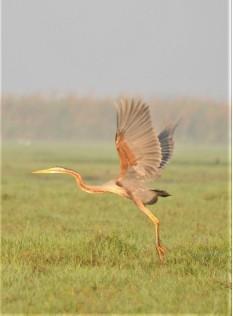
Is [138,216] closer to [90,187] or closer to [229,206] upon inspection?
[229,206]

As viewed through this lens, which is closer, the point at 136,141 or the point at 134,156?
the point at 136,141

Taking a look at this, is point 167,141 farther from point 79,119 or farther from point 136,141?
point 79,119

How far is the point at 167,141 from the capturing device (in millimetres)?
7445

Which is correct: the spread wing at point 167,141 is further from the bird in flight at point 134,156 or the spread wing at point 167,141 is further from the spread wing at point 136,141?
the spread wing at point 136,141

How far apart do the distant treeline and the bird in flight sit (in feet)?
230

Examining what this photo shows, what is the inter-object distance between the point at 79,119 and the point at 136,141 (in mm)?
77836

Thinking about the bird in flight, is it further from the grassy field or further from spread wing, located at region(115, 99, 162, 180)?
the grassy field

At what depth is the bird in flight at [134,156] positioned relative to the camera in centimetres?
613

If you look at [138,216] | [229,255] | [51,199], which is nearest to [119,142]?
[229,255]

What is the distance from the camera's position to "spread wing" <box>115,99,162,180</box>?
241 inches

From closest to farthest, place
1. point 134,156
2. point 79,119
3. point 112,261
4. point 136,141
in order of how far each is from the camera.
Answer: point 136,141
point 134,156
point 112,261
point 79,119

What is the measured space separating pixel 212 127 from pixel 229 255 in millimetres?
72979

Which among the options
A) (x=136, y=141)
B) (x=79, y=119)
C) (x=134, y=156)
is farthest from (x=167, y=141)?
(x=79, y=119)

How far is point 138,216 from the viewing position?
39.7 ft
